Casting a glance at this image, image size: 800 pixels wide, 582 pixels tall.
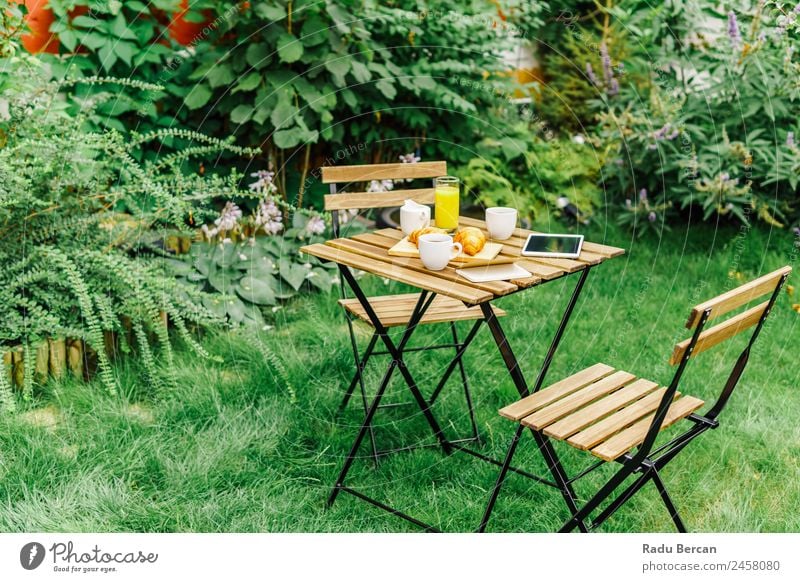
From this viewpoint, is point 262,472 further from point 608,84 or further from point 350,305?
point 608,84

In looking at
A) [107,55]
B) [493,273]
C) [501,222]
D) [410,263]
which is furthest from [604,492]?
[107,55]

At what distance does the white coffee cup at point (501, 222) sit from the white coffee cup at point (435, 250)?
1.38 ft

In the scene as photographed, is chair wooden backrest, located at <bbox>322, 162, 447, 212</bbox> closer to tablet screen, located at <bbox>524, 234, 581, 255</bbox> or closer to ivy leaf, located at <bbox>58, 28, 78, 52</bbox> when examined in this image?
tablet screen, located at <bbox>524, 234, 581, 255</bbox>

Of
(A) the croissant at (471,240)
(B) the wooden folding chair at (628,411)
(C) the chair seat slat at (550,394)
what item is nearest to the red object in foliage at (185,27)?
(A) the croissant at (471,240)

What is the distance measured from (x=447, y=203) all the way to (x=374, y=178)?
581mm

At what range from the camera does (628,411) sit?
2.81 m

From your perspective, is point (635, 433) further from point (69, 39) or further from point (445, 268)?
point (69, 39)

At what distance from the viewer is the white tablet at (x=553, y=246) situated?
10.2ft

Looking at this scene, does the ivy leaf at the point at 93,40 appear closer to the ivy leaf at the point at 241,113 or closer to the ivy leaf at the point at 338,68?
the ivy leaf at the point at 241,113

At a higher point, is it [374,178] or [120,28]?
[120,28]

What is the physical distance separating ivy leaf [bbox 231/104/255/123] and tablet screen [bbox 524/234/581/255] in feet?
8.05

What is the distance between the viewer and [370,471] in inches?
136

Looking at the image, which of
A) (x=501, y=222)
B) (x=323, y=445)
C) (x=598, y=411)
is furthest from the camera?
(x=323, y=445)

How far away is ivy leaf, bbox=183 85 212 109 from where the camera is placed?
5.29 metres
